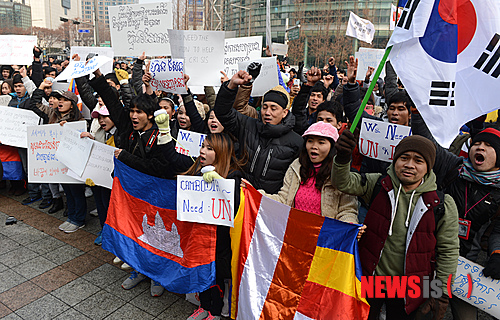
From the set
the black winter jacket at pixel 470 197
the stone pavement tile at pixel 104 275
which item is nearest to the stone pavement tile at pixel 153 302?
the stone pavement tile at pixel 104 275

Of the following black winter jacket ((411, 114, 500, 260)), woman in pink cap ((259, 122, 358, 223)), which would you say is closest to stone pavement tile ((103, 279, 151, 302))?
woman in pink cap ((259, 122, 358, 223))

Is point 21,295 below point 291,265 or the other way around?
below

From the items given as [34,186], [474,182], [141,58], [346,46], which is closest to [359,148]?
[474,182]

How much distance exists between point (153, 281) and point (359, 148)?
2.59 meters

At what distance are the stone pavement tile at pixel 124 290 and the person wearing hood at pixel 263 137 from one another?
177cm

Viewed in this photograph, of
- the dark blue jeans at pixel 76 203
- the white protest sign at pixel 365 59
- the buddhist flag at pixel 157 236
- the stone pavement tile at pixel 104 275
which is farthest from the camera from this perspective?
the white protest sign at pixel 365 59

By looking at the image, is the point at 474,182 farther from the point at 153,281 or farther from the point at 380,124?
the point at 153,281

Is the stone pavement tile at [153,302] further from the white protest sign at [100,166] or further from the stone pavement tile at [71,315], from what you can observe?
the white protest sign at [100,166]

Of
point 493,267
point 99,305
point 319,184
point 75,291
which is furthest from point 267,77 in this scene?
point 75,291

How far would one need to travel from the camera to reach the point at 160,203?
11.8ft

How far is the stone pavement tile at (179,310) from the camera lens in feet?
11.4

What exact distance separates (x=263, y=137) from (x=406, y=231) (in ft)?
5.22

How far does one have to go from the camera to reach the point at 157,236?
362 cm

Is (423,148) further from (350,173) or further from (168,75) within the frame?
(168,75)
